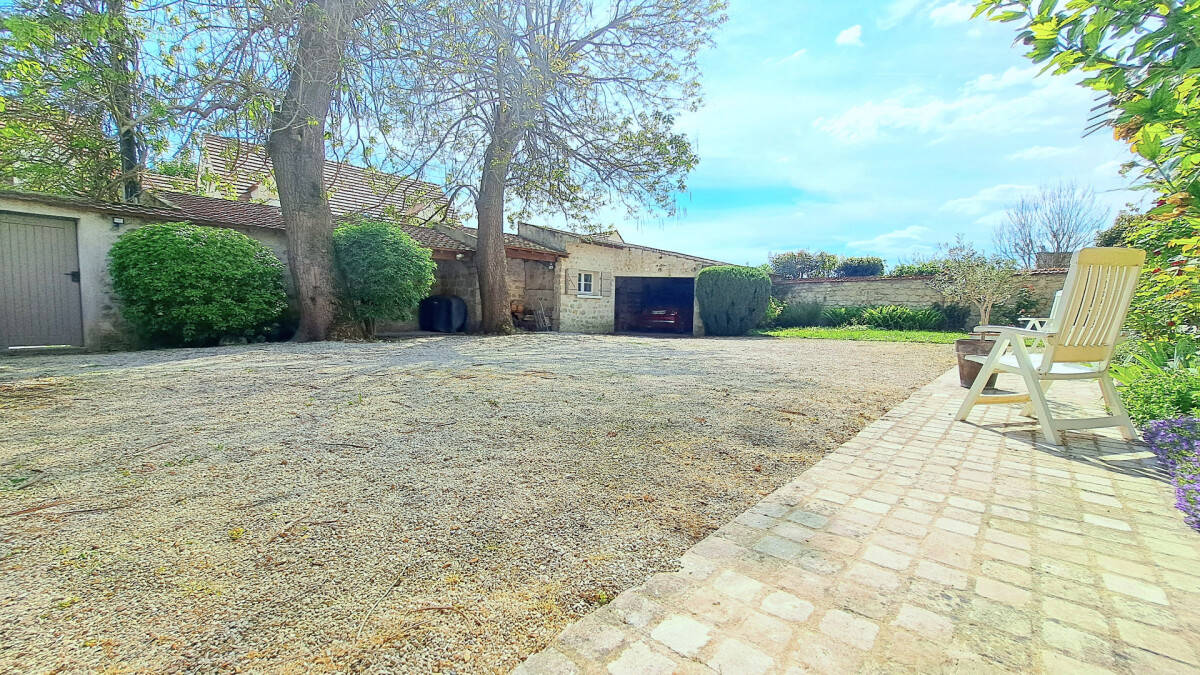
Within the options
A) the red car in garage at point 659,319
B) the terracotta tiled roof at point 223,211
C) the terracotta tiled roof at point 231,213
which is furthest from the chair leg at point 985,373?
the red car in garage at point 659,319

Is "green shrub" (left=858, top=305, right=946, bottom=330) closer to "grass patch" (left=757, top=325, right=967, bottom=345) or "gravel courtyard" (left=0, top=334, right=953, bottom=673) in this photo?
"grass patch" (left=757, top=325, right=967, bottom=345)

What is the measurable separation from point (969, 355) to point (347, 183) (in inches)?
600

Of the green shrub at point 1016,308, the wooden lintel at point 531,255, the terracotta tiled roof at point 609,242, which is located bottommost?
the green shrub at point 1016,308

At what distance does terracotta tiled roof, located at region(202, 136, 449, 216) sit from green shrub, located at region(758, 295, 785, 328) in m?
9.56

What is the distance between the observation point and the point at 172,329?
6.72m

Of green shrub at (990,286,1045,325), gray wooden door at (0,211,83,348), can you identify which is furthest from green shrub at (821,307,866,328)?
gray wooden door at (0,211,83,348)

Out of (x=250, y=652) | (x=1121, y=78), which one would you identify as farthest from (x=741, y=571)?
(x=1121, y=78)

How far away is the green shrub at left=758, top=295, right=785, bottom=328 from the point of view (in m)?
13.9

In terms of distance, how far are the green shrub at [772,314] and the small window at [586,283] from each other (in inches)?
206

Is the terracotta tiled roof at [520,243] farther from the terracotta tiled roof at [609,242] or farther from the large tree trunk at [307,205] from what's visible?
the large tree trunk at [307,205]

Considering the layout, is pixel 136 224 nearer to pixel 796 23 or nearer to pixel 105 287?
pixel 105 287

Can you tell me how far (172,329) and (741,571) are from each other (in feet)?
28.4

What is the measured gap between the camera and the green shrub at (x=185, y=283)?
6480 millimetres

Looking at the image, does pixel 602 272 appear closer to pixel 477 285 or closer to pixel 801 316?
pixel 477 285
